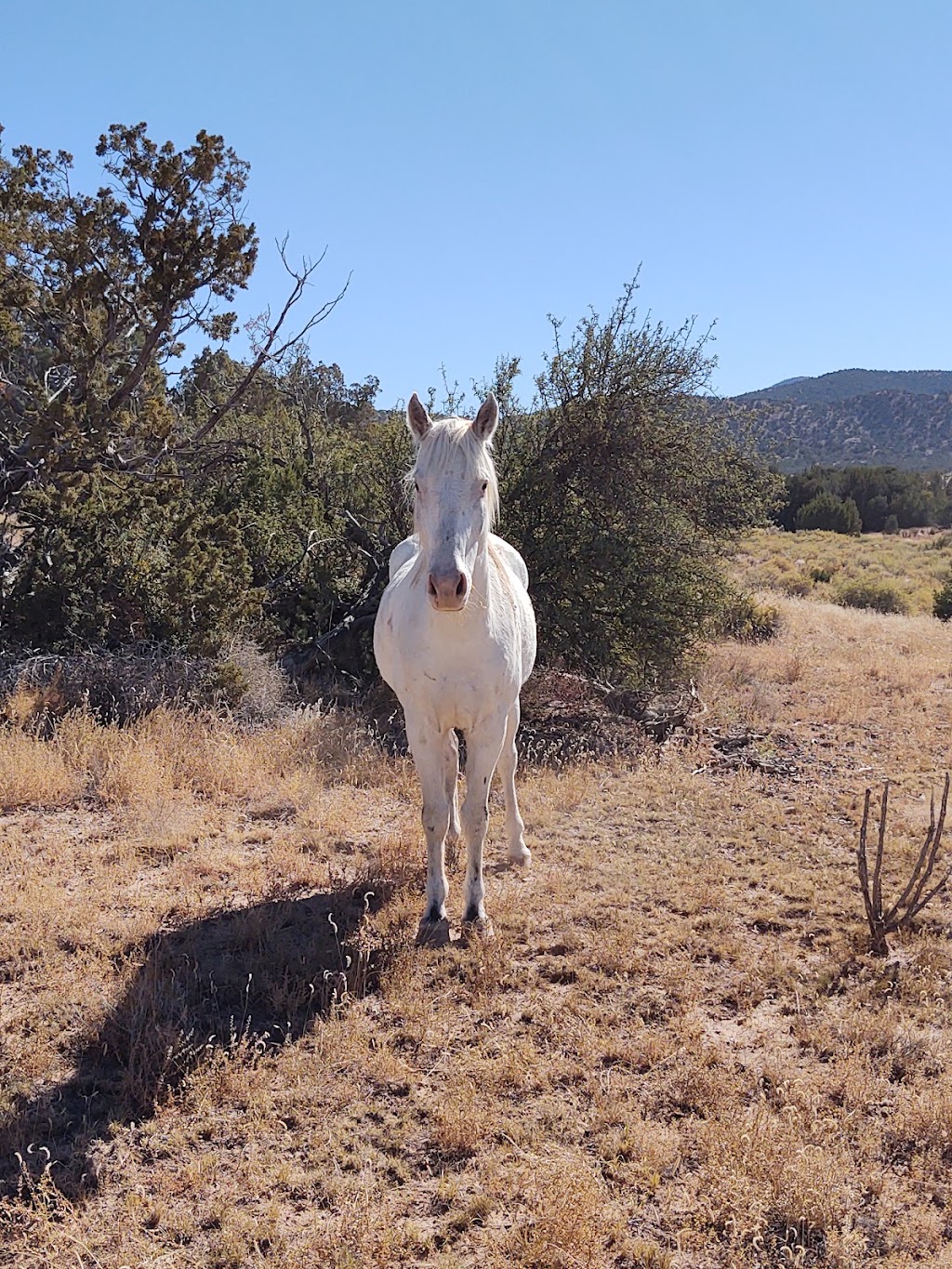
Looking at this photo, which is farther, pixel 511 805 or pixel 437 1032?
pixel 511 805

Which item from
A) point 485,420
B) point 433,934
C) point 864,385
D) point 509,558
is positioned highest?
point 864,385

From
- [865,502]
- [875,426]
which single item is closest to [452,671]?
[865,502]

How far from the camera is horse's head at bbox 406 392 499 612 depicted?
3.38 metres

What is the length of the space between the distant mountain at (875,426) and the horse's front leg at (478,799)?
195 feet

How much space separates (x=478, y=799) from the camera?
431 cm

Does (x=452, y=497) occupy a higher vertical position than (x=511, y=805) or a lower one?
higher

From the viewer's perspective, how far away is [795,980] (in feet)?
12.4

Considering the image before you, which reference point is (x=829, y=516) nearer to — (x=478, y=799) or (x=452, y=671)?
(x=478, y=799)

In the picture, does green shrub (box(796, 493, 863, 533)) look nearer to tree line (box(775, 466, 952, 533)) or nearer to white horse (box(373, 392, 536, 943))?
tree line (box(775, 466, 952, 533))

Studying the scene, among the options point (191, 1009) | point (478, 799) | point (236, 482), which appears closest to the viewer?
point (191, 1009)

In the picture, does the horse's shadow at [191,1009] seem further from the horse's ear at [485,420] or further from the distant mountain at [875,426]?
the distant mountain at [875,426]

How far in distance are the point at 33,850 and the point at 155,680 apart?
7.72 ft

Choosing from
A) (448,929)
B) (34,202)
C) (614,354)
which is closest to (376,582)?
(614,354)

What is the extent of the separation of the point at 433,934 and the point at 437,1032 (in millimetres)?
734
